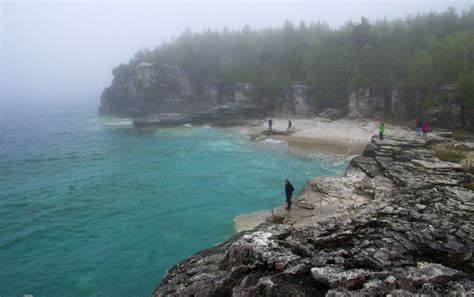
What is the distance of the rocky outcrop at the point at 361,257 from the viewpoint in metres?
9.58

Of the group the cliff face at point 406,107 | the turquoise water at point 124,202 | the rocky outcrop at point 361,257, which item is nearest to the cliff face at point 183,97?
the cliff face at point 406,107

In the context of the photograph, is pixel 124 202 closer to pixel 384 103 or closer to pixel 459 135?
pixel 459 135

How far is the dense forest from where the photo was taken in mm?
55281

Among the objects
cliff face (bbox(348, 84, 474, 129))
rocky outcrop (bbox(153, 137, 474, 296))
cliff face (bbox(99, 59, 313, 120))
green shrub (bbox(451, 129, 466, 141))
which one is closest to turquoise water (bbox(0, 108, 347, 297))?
rocky outcrop (bbox(153, 137, 474, 296))

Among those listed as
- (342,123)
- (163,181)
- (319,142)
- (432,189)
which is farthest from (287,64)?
(432,189)

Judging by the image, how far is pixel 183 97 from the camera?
310 ft

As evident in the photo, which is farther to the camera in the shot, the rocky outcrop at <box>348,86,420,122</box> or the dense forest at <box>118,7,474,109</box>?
the rocky outcrop at <box>348,86,420,122</box>

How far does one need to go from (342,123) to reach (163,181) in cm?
3647

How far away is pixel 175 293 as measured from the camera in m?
12.1

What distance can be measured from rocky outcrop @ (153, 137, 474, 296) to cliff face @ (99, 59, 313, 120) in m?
57.7

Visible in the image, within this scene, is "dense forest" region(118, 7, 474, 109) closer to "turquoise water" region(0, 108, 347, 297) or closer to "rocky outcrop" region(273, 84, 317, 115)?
"rocky outcrop" region(273, 84, 317, 115)

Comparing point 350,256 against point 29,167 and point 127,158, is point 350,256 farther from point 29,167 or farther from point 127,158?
point 29,167

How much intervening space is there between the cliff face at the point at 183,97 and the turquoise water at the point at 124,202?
17.3 metres

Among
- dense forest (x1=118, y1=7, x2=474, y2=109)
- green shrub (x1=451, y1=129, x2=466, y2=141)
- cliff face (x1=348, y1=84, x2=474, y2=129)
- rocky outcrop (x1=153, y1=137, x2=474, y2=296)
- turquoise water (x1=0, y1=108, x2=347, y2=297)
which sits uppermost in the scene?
dense forest (x1=118, y1=7, x2=474, y2=109)
